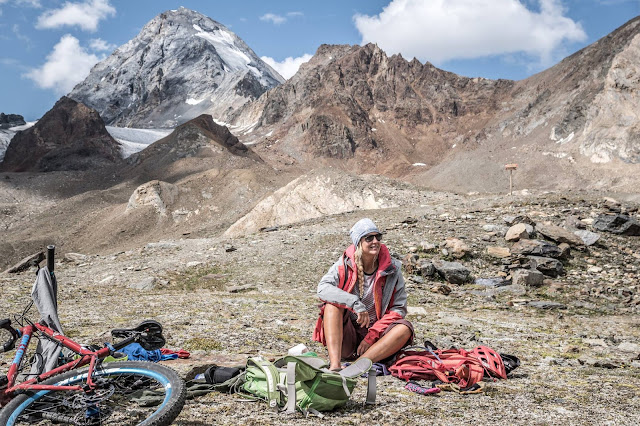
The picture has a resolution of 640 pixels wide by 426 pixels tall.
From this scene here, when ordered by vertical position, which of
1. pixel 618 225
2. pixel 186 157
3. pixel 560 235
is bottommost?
pixel 560 235

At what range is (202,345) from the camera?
20.2ft

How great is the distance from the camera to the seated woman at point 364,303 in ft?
16.1

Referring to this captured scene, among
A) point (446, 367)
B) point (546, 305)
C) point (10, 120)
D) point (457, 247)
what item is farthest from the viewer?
point (10, 120)

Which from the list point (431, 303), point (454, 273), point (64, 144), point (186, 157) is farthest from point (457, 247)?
point (64, 144)

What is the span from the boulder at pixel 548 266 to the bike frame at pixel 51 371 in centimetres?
1141

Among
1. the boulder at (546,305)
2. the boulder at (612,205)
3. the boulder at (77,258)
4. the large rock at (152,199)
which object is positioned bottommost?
the boulder at (546,305)

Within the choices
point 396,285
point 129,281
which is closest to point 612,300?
point 396,285

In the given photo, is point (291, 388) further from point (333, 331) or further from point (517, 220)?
point (517, 220)

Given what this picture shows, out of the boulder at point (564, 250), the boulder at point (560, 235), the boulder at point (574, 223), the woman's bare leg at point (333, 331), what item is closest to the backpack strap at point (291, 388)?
the woman's bare leg at point (333, 331)

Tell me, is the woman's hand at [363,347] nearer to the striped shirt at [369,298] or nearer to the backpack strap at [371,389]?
the striped shirt at [369,298]

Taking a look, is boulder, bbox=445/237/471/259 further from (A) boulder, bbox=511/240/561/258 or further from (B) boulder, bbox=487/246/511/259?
(A) boulder, bbox=511/240/561/258

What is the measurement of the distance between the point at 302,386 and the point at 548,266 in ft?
35.0

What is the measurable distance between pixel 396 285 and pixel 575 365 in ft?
8.59

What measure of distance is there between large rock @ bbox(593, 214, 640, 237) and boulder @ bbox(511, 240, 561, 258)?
113 inches
